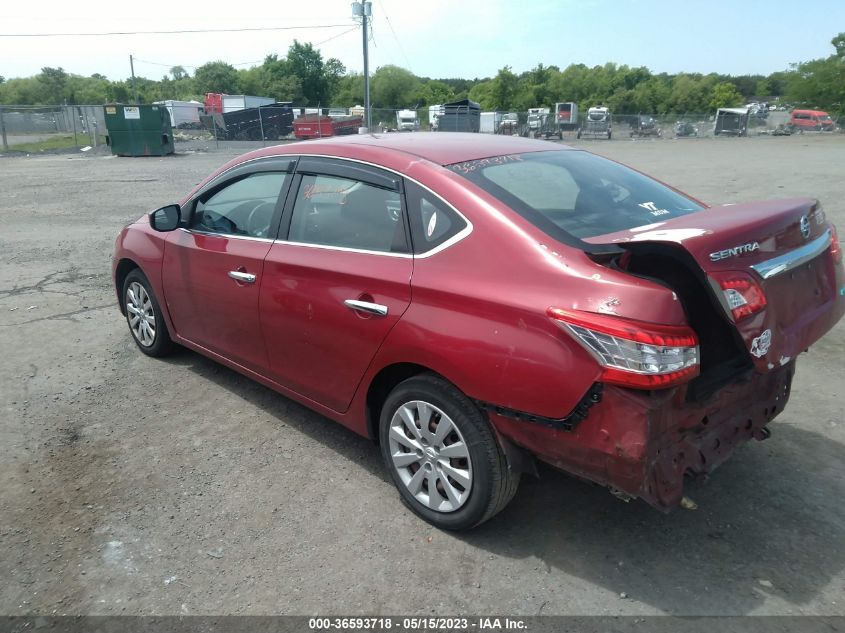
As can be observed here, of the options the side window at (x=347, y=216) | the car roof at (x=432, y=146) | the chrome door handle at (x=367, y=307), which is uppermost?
the car roof at (x=432, y=146)

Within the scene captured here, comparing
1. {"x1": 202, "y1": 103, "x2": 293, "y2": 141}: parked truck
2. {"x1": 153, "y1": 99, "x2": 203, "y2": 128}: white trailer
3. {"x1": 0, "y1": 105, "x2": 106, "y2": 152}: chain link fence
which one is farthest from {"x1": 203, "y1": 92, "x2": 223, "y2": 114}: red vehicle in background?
{"x1": 0, "y1": 105, "x2": 106, "y2": 152}: chain link fence

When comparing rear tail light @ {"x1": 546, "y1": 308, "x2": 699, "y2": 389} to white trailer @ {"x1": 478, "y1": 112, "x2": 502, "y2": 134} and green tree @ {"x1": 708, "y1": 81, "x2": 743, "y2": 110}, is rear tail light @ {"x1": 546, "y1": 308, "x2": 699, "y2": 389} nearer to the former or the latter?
white trailer @ {"x1": 478, "y1": 112, "x2": 502, "y2": 134}

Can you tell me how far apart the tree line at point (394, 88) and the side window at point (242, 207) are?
8595cm

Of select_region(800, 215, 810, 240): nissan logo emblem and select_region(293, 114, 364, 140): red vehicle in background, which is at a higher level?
select_region(800, 215, 810, 240): nissan logo emblem

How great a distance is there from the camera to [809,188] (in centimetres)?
1409

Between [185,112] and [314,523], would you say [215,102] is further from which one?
[314,523]

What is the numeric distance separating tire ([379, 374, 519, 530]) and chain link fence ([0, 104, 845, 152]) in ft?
106

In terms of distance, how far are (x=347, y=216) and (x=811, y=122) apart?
55483 millimetres

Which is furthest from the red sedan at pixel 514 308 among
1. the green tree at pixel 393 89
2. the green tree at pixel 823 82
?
the green tree at pixel 393 89

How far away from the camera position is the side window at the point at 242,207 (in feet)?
12.7

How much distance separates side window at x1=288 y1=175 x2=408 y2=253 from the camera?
125 inches

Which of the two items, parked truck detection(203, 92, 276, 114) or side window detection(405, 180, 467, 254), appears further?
parked truck detection(203, 92, 276, 114)

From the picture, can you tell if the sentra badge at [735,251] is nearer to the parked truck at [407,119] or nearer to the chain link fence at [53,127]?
the chain link fence at [53,127]

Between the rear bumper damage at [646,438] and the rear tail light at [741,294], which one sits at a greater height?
the rear tail light at [741,294]
